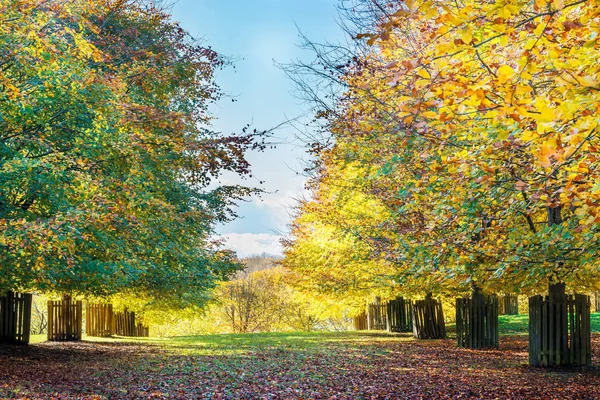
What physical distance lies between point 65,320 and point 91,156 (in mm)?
12721

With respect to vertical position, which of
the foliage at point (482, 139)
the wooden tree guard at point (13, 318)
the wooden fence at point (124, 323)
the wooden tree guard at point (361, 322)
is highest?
the foliage at point (482, 139)

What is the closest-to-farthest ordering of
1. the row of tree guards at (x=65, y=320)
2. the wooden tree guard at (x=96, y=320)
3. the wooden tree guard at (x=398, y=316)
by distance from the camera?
1. the row of tree guards at (x=65, y=320)
2. the wooden tree guard at (x=398, y=316)
3. the wooden tree guard at (x=96, y=320)

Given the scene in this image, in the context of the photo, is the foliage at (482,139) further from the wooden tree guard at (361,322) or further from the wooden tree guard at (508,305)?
the wooden tree guard at (508,305)

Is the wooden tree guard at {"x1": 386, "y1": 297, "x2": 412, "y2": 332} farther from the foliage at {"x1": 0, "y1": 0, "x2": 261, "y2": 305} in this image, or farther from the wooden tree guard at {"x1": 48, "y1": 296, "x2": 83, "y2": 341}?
the wooden tree guard at {"x1": 48, "y1": 296, "x2": 83, "y2": 341}

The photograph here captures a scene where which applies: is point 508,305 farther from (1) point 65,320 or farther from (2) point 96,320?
(1) point 65,320

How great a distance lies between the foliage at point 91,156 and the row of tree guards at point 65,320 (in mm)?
3375

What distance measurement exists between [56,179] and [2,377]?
3.61 m

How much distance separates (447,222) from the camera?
28.2 feet

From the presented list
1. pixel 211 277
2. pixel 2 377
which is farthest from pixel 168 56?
pixel 2 377

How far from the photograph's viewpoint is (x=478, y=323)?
57.2 ft

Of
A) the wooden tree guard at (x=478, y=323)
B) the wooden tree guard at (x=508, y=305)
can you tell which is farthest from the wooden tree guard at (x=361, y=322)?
the wooden tree guard at (x=478, y=323)

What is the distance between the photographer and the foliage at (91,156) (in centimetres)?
982

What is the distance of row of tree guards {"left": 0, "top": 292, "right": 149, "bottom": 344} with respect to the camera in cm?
1723

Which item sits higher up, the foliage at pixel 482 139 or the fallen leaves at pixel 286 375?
the foliage at pixel 482 139
